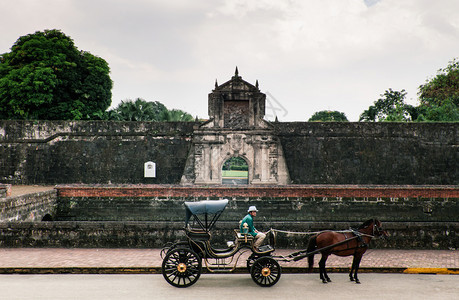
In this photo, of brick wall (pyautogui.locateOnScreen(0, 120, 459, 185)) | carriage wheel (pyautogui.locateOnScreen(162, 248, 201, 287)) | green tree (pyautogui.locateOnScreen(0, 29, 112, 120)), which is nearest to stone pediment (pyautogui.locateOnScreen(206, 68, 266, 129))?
brick wall (pyautogui.locateOnScreen(0, 120, 459, 185))

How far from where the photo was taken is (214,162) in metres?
18.3

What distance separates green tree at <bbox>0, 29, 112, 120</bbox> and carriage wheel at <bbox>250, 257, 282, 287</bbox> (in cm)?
2097

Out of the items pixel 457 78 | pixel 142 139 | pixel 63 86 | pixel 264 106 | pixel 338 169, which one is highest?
pixel 457 78

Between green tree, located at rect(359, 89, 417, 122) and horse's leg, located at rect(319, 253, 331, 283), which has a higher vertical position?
green tree, located at rect(359, 89, 417, 122)

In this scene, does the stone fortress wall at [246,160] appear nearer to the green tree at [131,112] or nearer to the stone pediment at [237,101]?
the stone pediment at [237,101]

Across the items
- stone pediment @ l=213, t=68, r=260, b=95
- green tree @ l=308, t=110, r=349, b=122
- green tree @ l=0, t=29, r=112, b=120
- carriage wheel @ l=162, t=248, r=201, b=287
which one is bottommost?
carriage wheel @ l=162, t=248, r=201, b=287

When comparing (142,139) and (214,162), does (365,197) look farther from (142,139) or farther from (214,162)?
(142,139)

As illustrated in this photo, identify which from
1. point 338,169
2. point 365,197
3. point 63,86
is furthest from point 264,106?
point 63,86

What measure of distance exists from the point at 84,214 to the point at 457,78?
3283 centimetres

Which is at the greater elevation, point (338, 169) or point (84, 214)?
point (338, 169)

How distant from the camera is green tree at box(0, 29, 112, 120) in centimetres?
2245

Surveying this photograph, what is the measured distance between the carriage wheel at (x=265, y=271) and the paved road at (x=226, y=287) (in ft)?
0.45

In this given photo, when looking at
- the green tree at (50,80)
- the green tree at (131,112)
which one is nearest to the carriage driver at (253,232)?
the green tree at (131,112)

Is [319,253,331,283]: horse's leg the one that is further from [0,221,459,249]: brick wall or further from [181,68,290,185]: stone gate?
[181,68,290,185]: stone gate
